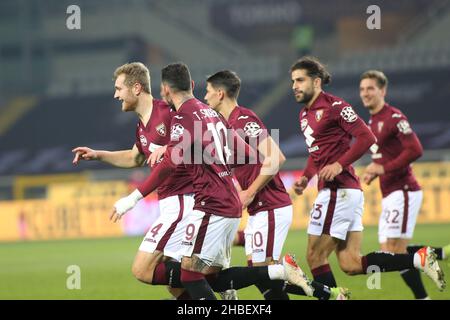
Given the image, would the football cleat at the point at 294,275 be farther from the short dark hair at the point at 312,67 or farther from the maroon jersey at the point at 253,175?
the short dark hair at the point at 312,67

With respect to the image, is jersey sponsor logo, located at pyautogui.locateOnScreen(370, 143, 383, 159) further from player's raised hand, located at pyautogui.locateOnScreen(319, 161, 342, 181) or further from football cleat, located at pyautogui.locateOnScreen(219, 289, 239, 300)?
football cleat, located at pyautogui.locateOnScreen(219, 289, 239, 300)

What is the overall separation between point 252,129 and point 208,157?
96 cm

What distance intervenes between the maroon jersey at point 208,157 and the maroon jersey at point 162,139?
57cm

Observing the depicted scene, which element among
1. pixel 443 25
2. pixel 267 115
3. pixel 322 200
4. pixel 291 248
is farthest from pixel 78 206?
pixel 443 25

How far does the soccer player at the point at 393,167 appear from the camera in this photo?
9383mm

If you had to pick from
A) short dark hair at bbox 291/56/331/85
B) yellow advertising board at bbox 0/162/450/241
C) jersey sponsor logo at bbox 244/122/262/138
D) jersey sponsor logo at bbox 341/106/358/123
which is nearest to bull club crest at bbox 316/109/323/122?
jersey sponsor logo at bbox 341/106/358/123

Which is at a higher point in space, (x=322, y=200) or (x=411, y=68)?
(x=411, y=68)

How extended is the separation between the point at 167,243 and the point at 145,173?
1951cm

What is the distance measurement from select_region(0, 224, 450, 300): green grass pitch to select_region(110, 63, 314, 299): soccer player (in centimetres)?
247

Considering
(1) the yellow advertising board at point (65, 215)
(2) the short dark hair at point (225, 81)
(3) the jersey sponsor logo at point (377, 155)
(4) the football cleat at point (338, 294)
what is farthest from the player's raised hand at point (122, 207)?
(1) the yellow advertising board at point (65, 215)

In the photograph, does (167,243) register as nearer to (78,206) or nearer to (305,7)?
(78,206)

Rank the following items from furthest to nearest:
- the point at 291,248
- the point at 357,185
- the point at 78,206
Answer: the point at 78,206 → the point at 291,248 → the point at 357,185

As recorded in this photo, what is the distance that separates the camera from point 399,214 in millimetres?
9562
